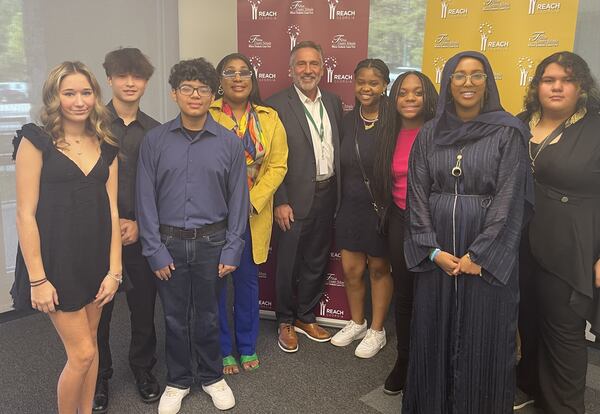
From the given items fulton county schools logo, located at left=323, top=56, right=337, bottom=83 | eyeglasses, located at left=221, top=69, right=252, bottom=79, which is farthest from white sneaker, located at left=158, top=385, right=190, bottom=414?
fulton county schools logo, located at left=323, top=56, right=337, bottom=83

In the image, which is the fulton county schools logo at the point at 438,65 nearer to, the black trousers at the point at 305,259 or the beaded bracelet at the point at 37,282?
the black trousers at the point at 305,259

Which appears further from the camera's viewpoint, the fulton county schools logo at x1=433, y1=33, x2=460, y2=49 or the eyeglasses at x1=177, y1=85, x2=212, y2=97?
the fulton county schools logo at x1=433, y1=33, x2=460, y2=49

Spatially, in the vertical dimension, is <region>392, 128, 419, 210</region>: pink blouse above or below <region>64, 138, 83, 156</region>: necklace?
below

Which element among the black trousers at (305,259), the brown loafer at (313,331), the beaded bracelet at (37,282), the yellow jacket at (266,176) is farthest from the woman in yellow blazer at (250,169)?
the beaded bracelet at (37,282)

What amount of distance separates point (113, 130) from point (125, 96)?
161mm

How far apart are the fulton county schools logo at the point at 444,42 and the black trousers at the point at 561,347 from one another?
5.70ft

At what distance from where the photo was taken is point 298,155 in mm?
2887

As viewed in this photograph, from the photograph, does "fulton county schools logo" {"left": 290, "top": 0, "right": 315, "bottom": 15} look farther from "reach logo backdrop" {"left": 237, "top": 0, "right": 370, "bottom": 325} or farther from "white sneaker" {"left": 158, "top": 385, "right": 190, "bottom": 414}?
"white sneaker" {"left": 158, "top": 385, "right": 190, "bottom": 414}

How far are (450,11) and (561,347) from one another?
2.22m

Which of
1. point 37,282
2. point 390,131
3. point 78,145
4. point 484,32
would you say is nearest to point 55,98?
point 78,145

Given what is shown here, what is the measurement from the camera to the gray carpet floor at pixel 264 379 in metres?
2.44

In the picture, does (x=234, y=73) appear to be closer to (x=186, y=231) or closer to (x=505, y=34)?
(x=186, y=231)

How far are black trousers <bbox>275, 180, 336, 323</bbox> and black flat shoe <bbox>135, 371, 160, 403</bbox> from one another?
Result: 897mm

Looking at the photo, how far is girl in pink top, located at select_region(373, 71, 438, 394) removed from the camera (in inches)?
95.7
